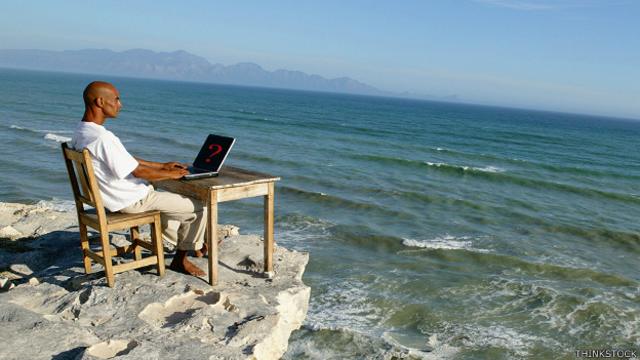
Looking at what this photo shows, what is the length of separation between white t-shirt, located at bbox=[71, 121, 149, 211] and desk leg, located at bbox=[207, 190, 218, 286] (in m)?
0.72

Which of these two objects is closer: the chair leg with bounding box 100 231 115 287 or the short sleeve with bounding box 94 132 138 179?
the short sleeve with bounding box 94 132 138 179

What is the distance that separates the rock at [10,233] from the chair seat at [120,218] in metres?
3.34

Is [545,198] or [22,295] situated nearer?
[22,295]

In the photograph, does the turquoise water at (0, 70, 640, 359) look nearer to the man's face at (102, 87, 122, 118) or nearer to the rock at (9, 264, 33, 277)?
the rock at (9, 264, 33, 277)

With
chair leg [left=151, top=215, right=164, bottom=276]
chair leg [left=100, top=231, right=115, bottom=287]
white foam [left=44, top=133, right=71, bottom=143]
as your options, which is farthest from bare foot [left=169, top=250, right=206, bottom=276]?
white foam [left=44, top=133, right=71, bottom=143]

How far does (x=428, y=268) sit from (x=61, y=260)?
647 centimetres

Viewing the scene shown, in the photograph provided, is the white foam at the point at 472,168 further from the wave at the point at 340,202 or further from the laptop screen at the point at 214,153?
the laptop screen at the point at 214,153

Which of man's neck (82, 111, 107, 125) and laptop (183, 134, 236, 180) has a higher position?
man's neck (82, 111, 107, 125)

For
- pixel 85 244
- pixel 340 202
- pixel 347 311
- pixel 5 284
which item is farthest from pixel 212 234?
pixel 340 202

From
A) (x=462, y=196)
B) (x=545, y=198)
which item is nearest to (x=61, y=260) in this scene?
(x=462, y=196)

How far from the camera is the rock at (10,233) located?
25.1 ft

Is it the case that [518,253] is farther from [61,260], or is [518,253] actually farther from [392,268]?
[61,260]

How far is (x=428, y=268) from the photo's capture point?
395 inches

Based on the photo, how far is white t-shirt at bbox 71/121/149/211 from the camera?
15.2 ft
